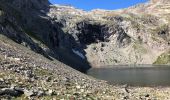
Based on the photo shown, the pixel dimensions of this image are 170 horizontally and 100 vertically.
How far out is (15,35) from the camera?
112938 millimetres

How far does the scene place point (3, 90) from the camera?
2484 cm

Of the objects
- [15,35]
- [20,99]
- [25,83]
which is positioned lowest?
[20,99]

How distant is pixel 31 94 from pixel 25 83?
15.5 feet

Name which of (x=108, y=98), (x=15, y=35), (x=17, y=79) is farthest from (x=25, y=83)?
(x=15, y=35)

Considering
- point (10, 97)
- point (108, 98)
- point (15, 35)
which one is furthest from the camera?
point (15, 35)

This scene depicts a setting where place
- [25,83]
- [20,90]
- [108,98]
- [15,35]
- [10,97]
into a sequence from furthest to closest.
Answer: [15,35], [108,98], [25,83], [20,90], [10,97]

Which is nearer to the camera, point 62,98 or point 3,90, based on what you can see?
point 3,90

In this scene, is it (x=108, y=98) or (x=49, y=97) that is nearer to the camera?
Result: (x=49, y=97)

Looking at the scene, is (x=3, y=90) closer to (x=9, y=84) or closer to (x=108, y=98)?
(x=9, y=84)

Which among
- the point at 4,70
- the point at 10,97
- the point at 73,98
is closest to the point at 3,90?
the point at 10,97

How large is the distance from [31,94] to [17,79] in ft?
18.0

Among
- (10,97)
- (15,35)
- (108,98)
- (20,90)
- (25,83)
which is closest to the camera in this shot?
(10,97)

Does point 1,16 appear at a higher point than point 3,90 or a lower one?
higher

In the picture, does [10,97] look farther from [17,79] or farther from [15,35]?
[15,35]
